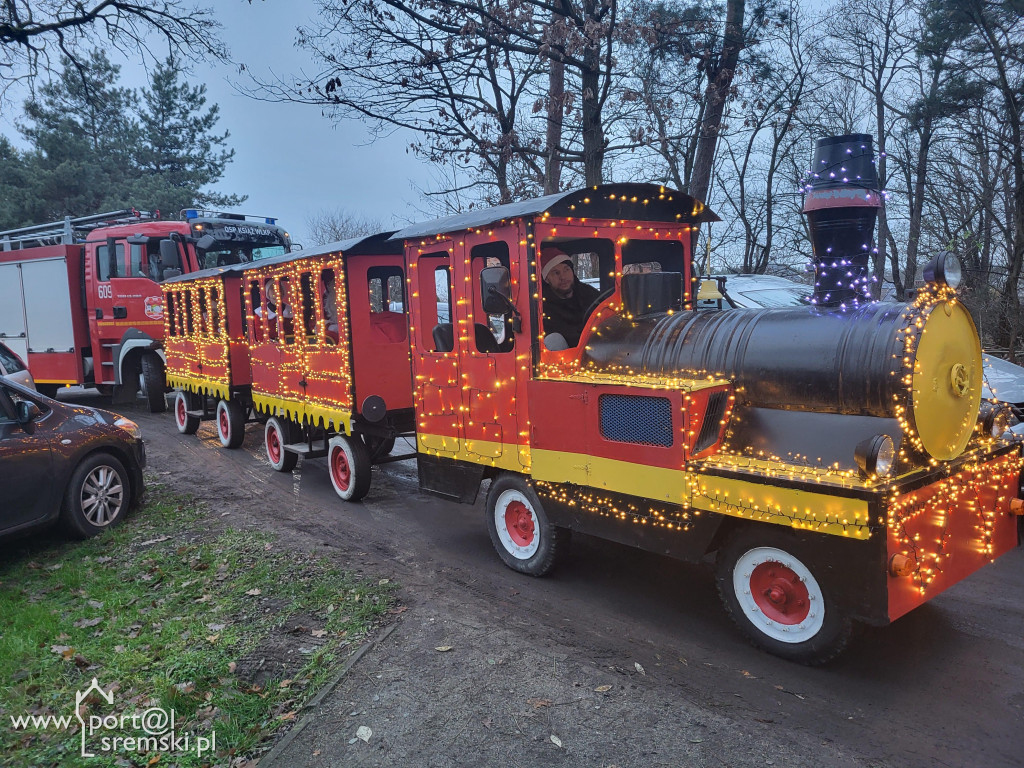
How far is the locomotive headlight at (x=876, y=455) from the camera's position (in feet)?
11.5

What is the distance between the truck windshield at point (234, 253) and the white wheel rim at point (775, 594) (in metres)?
11.7

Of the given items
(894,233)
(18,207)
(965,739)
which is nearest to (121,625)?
(965,739)

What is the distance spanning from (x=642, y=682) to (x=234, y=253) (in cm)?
1246

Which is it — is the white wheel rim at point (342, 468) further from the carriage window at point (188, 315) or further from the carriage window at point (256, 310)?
the carriage window at point (188, 315)

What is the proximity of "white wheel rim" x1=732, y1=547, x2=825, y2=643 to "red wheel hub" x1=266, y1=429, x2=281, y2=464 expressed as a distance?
23.0 feet

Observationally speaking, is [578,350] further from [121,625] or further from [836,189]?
[121,625]

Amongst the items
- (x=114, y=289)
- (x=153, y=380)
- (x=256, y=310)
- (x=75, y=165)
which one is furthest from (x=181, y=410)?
(x=75, y=165)

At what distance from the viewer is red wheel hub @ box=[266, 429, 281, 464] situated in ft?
31.5

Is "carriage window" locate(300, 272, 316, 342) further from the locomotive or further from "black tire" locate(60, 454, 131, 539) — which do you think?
"black tire" locate(60, 454, 131, 539)

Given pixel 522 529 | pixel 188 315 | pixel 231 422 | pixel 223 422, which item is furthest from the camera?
pixel 188 315

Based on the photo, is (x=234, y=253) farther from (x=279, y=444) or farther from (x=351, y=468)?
(x=351, y=468)

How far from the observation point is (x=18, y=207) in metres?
28.3

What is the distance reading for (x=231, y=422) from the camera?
11.0 meters

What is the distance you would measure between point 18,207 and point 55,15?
24084mm
